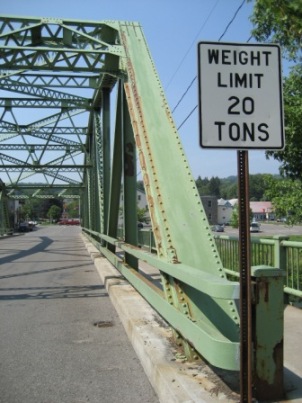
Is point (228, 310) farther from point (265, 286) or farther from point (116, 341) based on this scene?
point (116, 341)

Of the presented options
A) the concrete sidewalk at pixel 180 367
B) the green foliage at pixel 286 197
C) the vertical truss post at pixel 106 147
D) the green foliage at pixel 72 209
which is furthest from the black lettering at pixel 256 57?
the green foliage at pixel 72 209

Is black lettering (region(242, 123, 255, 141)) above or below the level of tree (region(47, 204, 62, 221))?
above

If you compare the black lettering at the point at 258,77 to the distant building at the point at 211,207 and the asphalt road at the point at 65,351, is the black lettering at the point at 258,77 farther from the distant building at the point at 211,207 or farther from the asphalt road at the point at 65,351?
the distant building at the point at 211,207

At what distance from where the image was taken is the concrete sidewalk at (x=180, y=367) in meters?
3.70

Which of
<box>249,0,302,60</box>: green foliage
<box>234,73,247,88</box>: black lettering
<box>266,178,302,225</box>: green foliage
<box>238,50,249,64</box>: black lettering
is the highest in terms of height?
<box>249,0,302,60</box>: green foliage

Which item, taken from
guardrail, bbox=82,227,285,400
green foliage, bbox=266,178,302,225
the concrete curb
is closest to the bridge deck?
the concrete curb

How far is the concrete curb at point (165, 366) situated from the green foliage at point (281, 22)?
145 inches

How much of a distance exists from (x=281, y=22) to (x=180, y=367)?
3935mm

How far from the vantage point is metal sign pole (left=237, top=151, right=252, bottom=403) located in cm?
331

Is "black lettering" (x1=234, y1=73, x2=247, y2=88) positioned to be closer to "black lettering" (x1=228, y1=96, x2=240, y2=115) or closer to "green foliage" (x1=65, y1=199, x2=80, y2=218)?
"black lettering" (x1=228, y1=96, x2=240, y2=115)

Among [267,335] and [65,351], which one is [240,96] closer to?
[267,335]

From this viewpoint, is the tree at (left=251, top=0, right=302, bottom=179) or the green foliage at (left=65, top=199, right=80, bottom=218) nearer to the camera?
the tree at (left=251, top=0, right=302, bottom=179)

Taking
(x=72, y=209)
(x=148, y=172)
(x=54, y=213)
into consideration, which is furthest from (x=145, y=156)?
(x=72, y=209)

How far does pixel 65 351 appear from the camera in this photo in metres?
5.96
